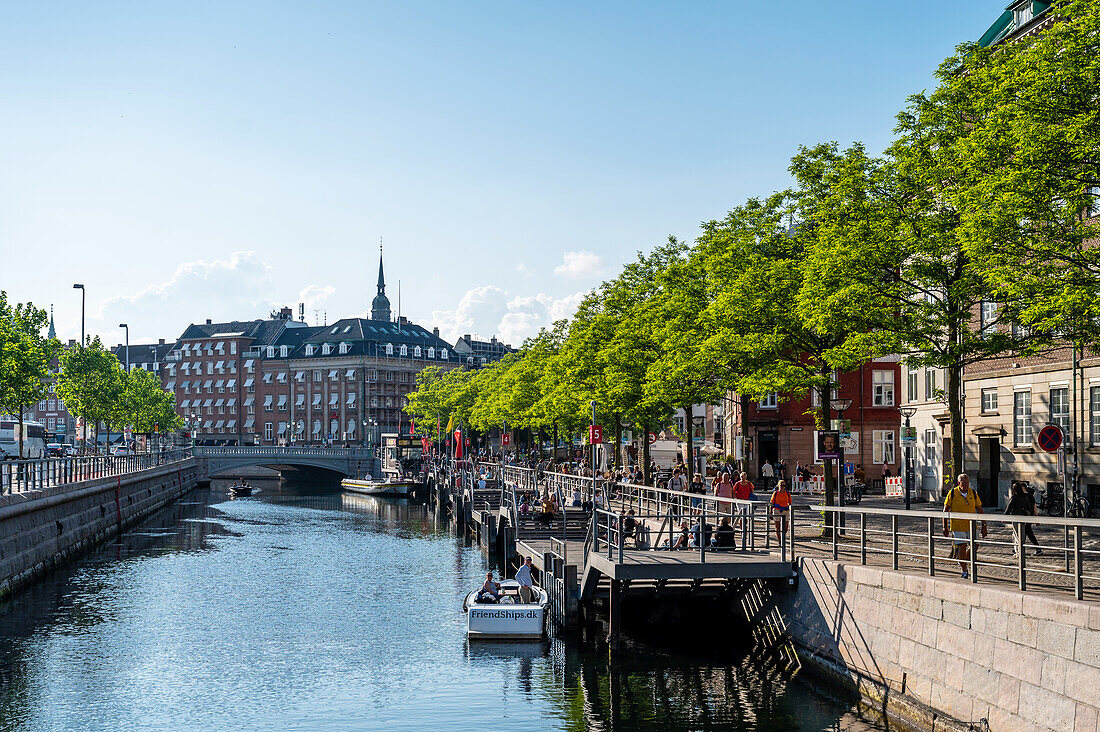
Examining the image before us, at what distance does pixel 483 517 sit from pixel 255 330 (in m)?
147

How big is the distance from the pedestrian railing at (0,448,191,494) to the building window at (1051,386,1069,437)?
3526cm

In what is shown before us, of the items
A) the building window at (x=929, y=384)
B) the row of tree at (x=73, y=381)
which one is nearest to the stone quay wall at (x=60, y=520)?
the row of tree at (x=73, y=381)

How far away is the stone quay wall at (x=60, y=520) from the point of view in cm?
3759

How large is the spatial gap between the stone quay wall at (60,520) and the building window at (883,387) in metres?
44.9

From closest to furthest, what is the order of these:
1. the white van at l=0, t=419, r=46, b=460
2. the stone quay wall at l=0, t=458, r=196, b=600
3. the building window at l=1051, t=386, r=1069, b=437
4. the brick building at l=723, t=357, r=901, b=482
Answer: the stone quay wall at l=0, t=458, r=196, b=600
the building window at l=1051, t=386, r=1069, b=437
the brick building at l=723, t=357, r=901, b=482
the white van at l=0, t=419, r=46, b=460

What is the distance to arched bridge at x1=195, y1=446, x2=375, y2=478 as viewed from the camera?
117125 millimetres

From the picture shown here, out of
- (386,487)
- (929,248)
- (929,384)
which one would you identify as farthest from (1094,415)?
(386,487)

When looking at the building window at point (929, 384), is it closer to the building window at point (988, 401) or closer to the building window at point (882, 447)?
the building window at point (988, 401)

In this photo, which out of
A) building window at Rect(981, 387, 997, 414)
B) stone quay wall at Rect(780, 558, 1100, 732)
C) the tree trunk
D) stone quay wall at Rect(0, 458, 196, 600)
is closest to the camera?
stone quay wall at Rect(780, 558, 1100, 732)

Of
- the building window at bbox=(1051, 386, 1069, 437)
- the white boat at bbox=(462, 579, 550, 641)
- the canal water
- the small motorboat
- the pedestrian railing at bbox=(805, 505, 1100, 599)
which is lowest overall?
the small motorboat

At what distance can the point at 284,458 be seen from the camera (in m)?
117

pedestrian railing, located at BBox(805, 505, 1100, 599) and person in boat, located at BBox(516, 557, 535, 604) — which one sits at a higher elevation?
pedestrian railing, located at BBox(805, 505, 1100, 599)

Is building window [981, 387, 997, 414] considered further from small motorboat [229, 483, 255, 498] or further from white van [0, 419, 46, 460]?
small motorboat [229, 483, 255, 498]

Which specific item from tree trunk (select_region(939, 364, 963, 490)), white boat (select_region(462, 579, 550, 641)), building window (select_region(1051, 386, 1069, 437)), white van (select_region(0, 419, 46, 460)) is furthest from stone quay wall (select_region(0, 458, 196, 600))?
building window (select_region(1051, 386, 1069, 437))
